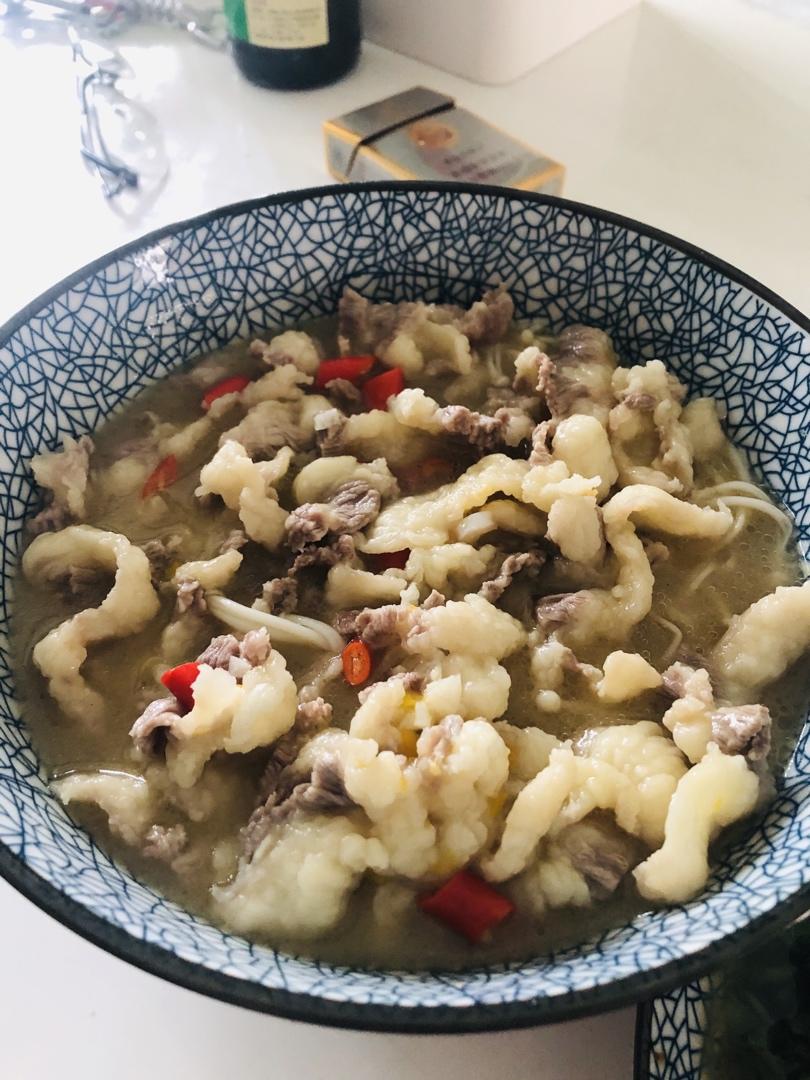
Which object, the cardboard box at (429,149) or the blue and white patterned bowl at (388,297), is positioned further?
the cardboard box at (429,149)

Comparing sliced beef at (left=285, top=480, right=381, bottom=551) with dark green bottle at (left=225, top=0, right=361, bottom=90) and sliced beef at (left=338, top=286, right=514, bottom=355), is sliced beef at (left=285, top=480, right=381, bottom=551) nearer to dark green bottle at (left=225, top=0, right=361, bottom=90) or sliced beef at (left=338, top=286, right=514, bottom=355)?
sliced beef at (left=338, top=286, right=514, bottom=355)

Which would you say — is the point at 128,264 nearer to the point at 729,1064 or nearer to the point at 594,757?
the point at 594,757

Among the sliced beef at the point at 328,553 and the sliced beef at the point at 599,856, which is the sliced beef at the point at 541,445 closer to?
the sliced beef at the point at 328,553

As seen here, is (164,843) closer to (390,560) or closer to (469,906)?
(469,906)

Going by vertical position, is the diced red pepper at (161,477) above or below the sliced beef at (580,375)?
below

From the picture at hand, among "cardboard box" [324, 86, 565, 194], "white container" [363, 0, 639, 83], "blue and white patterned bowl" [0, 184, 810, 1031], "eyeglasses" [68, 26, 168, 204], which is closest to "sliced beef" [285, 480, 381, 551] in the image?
"blue and white patterned bowl" [0, 184, 810, 1031]

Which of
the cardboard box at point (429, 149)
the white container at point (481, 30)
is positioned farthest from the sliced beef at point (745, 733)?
the white container at point (481, 30)
